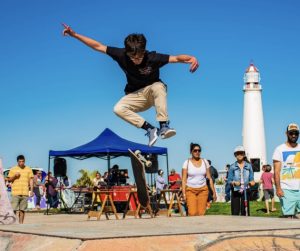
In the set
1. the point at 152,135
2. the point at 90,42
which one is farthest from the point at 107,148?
the point at 90,42

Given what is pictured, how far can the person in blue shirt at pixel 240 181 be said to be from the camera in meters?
11.5

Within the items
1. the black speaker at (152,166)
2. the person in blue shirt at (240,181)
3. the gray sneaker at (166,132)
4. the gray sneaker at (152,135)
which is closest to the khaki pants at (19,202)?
the black speaker at (152,166)

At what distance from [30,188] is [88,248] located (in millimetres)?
9660

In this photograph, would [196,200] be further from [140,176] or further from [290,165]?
[290,165]

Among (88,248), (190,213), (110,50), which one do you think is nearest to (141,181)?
(190,213)

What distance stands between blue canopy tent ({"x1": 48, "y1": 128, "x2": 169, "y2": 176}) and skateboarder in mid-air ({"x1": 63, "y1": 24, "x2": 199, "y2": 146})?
12208 mm

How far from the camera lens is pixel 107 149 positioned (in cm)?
2139

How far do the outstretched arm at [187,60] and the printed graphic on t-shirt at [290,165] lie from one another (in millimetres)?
1774

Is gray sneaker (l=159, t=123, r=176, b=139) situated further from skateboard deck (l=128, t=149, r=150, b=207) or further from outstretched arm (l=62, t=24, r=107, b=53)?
skateboard deck (l=128, t=149, r=150, b=207)

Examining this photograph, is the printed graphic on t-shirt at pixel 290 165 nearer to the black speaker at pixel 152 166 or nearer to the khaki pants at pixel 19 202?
the black speaker at pixel 152 166

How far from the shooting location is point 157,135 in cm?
918

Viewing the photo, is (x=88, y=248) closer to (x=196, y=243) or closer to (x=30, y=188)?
(x=196, y=243)

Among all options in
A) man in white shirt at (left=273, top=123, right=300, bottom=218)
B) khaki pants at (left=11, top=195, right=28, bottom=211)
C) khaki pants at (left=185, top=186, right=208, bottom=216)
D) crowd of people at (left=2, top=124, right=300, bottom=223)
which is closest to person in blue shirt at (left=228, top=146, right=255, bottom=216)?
crowd of people at (left=2, top=124, right=300, bottom=223)

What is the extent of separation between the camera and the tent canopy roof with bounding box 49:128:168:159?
848 inches
